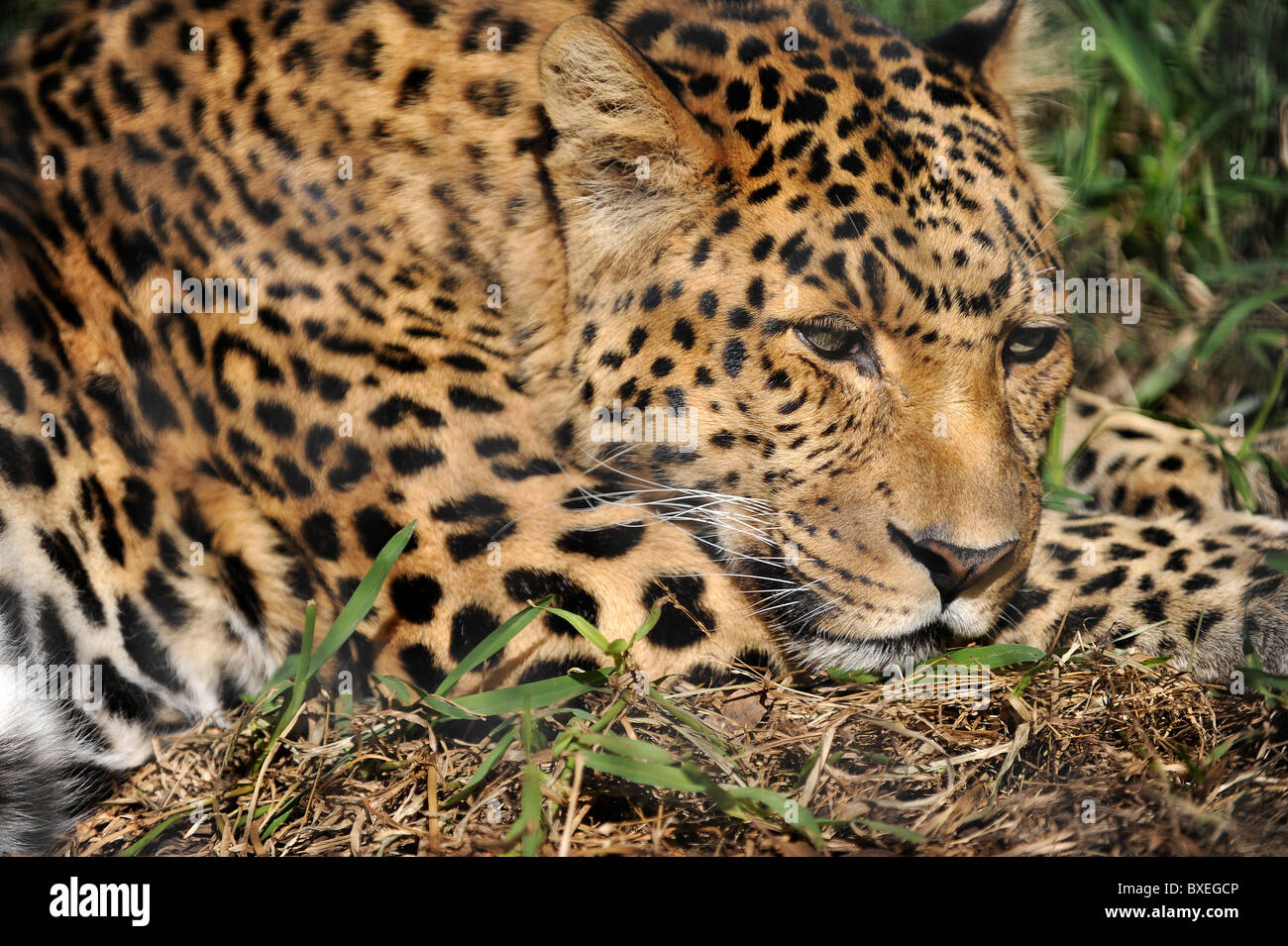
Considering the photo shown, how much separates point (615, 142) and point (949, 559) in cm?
134

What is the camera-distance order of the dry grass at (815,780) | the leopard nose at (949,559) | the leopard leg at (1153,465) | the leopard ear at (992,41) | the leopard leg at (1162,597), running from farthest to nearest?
the leopard leg at (1153,465) → the leopard ear at (992,41) → the leopard leg at (1162,597) → the leopard nose at (949,559) → the dry grass at (815,780)

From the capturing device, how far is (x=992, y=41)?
11.4 feet

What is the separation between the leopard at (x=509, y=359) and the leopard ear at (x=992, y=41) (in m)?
0.13

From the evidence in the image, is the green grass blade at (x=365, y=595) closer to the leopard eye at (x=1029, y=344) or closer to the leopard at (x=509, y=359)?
the leopard at (x=509, y=359)

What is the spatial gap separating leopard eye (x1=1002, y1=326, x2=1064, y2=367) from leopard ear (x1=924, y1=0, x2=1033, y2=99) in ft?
2.53

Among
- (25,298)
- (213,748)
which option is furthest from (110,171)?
(213,748)

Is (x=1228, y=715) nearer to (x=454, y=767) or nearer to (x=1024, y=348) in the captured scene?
(x=1024, y=348)

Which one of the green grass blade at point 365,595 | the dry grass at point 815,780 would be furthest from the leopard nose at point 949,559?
the green grass blade at point 365,595

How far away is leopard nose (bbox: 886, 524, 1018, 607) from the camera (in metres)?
2.82

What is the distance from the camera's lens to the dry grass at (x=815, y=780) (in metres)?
2.59

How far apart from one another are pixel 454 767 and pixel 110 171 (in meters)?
1.85

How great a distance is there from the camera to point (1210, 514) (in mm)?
3744

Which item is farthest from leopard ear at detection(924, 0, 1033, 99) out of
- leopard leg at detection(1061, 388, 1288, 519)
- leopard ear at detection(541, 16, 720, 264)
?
leopard leg at detection(1061, 388, 1288, 519)

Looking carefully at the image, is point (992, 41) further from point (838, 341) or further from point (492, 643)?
point (492, 643)
